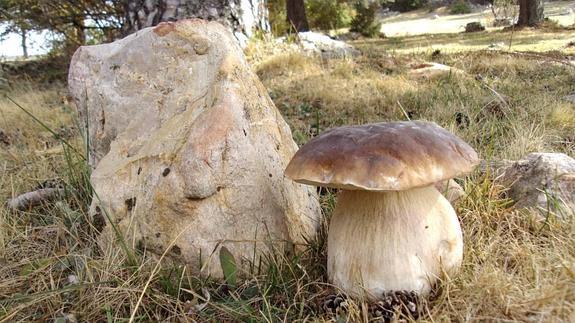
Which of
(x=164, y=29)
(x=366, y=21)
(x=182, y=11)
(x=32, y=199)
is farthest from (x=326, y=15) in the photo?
(x=32, y=199)

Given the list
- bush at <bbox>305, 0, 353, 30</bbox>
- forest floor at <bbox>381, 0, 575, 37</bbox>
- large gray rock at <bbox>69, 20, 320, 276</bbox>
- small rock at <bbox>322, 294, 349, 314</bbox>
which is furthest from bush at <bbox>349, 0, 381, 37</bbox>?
small rock at <bbox>322, 294, 349, 314</bbox>

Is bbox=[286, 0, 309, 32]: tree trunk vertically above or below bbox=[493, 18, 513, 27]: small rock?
above

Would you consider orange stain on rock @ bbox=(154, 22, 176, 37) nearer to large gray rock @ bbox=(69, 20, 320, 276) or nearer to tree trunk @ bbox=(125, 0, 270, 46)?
large gray rock @ bbox=(69, 20, 320, 276)

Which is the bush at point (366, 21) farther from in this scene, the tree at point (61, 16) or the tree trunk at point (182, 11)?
the tree trunk at point (182, 11)

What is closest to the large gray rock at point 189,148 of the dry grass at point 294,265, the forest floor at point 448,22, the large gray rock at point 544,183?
the dry grass at point 294,265

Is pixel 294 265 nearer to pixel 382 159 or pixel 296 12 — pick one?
pixel 382 159

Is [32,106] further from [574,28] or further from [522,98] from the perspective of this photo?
[574,28]
